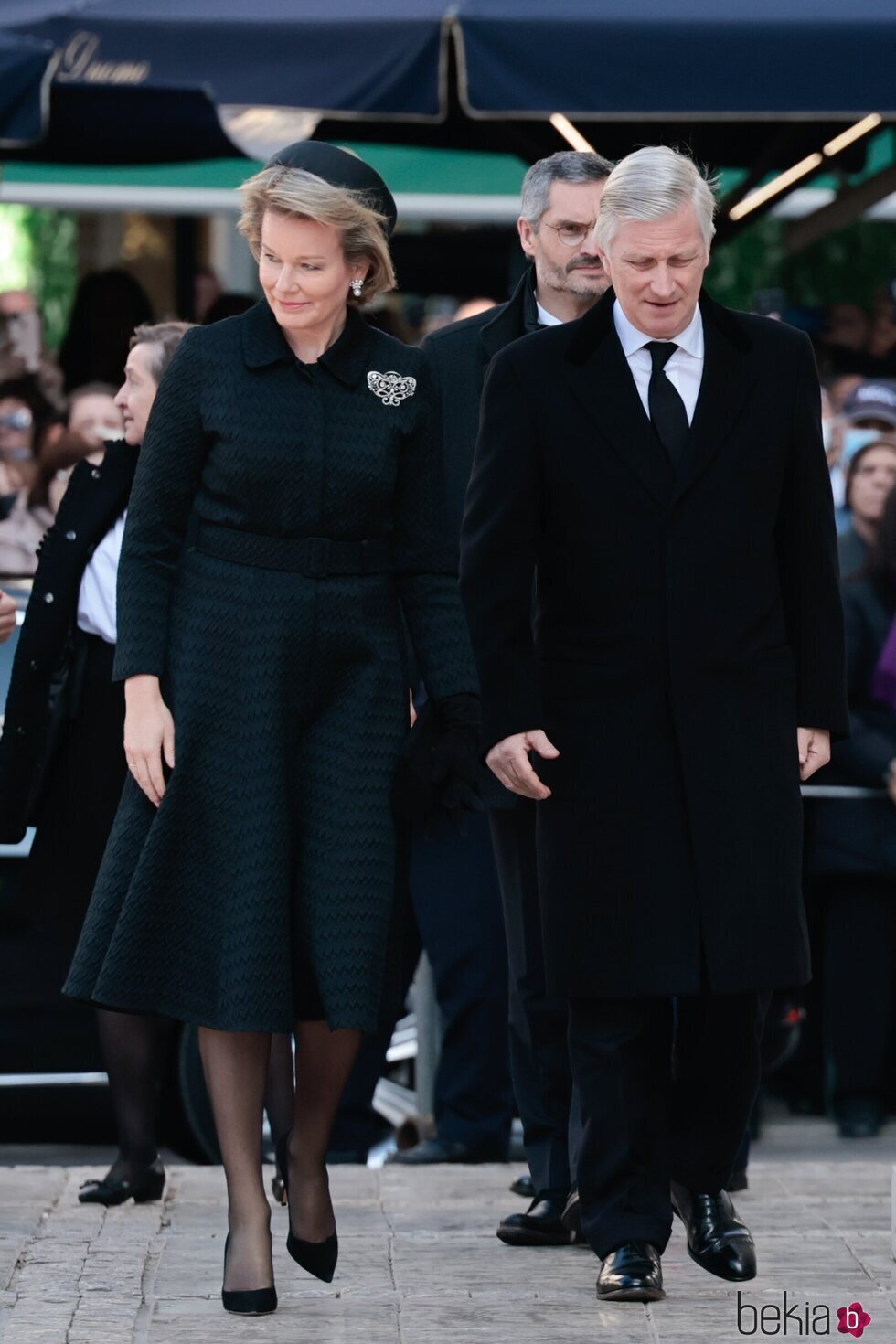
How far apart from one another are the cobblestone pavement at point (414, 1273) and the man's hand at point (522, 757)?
0.95 metres

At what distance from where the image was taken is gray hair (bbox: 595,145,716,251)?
455 centimetres

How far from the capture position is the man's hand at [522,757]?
463 centimetres

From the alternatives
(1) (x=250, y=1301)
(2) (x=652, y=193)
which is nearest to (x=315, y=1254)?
(1) (x=250, y=1301)

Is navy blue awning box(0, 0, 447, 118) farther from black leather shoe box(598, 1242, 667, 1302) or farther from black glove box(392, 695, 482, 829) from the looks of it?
black leather shoe box(598, 1242, 667, 1302)

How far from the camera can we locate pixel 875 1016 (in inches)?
317

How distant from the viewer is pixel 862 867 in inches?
314

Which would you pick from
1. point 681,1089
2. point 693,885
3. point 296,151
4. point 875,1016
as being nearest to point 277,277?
point 296,151

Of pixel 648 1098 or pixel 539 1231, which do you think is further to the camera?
pixel 539 1231

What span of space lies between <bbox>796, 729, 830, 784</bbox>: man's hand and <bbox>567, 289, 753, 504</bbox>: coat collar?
1.72 feet

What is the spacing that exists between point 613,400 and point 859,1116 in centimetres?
395

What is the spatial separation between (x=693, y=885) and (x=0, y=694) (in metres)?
2.47

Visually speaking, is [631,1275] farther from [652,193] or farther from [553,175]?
[553,175]

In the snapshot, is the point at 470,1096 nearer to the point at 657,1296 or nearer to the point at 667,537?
the point at 657,1296

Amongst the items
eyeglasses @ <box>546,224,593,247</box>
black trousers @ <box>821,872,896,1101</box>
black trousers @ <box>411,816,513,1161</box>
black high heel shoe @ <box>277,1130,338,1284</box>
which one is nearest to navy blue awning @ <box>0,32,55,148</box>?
black trousers @ <box>411,816,513,1161</box>
